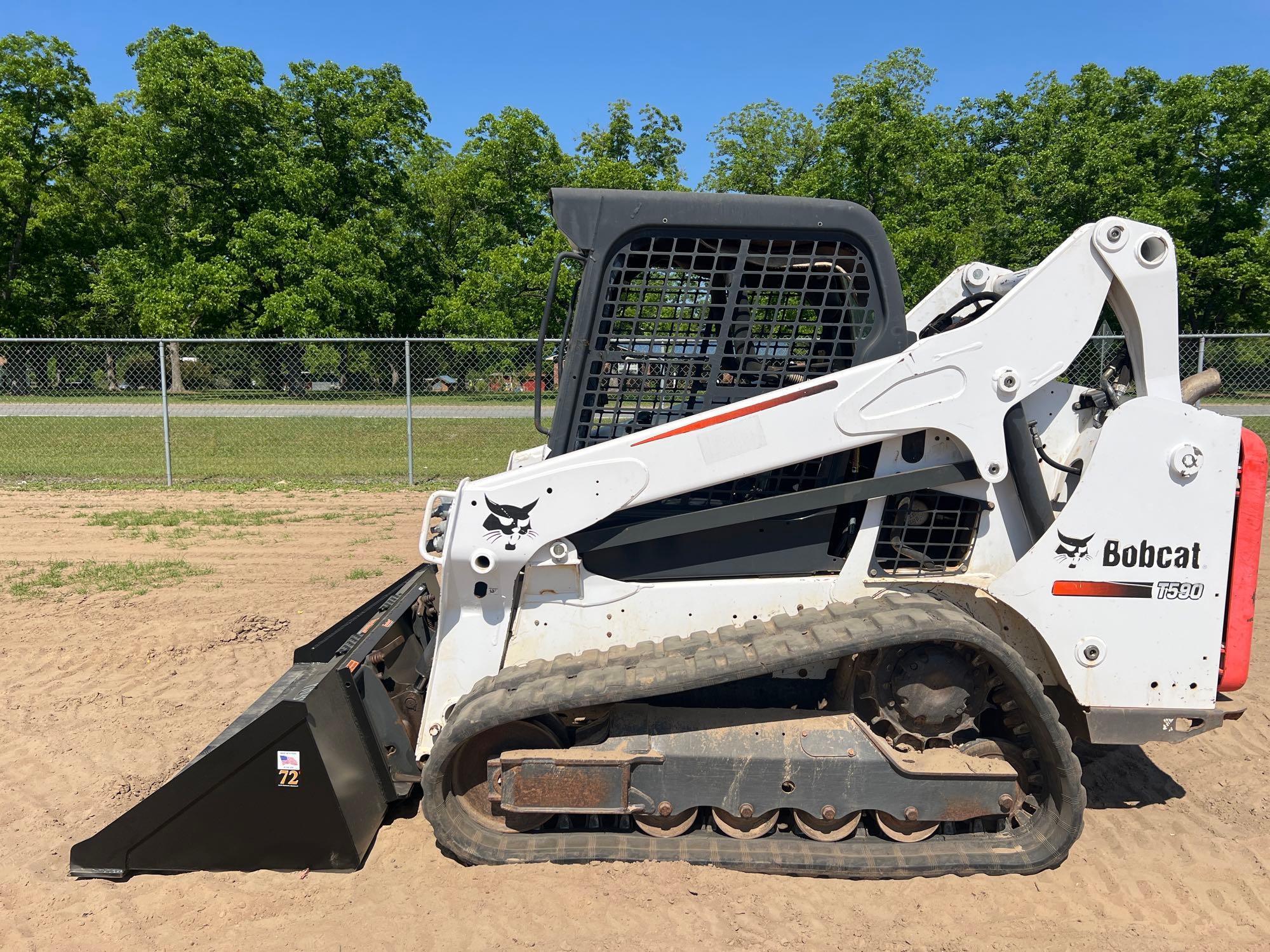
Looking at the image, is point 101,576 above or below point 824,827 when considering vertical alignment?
above

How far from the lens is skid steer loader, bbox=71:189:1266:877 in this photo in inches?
122

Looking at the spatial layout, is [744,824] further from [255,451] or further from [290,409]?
[255,451]

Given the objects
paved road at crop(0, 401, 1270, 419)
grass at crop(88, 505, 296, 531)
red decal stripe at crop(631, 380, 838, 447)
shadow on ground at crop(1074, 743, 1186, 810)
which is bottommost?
shadow on ground at crop(1074, 743, 1186, 810)

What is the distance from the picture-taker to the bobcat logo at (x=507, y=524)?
10.5ft

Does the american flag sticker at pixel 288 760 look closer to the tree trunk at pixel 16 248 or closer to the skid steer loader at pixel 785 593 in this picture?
the skid steer loader at pixel 785 593

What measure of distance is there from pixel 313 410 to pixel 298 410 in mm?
238

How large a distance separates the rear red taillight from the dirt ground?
2.57 ft

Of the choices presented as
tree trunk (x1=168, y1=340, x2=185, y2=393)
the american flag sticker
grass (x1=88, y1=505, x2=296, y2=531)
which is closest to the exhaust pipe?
the american flag sticker

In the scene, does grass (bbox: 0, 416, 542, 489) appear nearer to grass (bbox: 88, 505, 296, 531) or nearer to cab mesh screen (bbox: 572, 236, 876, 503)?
grass (bbox: 88, 505, 296, 531)

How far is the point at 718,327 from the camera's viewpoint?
3.40 m

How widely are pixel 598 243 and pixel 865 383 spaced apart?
1139 mm

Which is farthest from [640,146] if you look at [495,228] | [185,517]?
[185,517]

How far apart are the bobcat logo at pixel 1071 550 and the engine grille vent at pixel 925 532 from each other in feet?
0.97

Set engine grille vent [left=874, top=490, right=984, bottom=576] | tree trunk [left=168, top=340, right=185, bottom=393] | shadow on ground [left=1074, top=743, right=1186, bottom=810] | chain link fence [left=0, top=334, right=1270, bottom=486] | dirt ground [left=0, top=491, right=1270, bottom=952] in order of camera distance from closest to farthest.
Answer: dirt ground [left=0, top=491, right=1270, bottom=952], engine grille vent [left=874, top=490, right=984, bottom=576], shadow on ground [left=1074, top=743, right=1186, bottom=810], chain link fence [left=0, top=334, right=1270, bottom=486], tree trunk [left=168, top=340, right=185, bottom=393]
